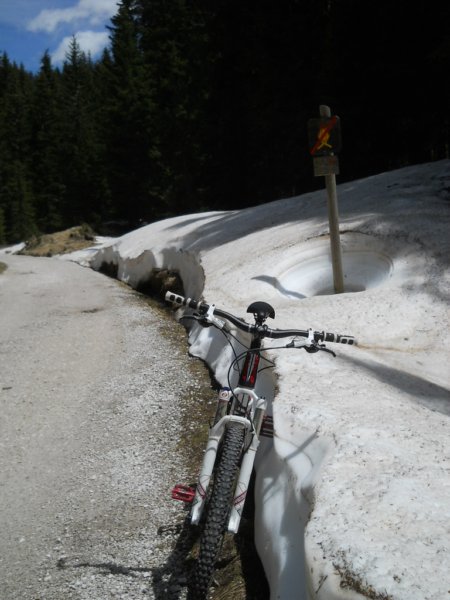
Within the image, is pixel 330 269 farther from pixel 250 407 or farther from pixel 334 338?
pixel 250 407

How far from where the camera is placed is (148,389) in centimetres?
580

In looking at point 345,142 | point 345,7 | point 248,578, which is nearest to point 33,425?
point 248,578

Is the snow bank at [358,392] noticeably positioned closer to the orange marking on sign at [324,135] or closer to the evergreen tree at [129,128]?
the orange marking on sign at [324,135]

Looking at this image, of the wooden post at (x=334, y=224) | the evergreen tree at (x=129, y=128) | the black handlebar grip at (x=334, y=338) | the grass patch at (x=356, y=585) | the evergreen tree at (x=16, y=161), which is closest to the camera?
the grass patch at (x=356, y=585)

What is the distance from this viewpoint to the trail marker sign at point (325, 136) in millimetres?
5930

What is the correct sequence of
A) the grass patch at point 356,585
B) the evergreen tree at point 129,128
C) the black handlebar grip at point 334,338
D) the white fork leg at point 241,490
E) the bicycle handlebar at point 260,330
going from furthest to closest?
the evergreen tree at point 129,128
the black handlebar grip at point 334,338
the bicycle handlebar at point 260,330
the white fork leg at point 241,490
the grass patch at point 356,585

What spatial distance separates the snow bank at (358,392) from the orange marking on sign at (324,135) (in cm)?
173

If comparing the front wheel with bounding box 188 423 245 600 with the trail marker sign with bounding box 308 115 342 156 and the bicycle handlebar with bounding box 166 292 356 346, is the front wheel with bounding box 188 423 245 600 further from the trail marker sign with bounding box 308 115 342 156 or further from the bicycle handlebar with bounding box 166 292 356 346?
the trail marker sign with bounding box 308 115 342 156

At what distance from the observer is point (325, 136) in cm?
600

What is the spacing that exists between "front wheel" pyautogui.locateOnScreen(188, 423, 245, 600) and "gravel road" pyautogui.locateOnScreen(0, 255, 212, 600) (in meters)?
0.47

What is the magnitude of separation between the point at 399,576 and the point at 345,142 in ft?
48.2

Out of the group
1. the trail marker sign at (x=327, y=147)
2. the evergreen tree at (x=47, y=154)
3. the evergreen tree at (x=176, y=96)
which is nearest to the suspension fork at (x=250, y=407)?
the trail marker sign at (x=327, y=147)

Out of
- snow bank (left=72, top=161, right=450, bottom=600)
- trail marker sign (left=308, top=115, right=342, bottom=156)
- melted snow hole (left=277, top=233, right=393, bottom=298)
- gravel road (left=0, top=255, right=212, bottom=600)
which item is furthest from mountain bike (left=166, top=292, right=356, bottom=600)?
melted snow hole (left=277, top=233, right=393, bottom=298)

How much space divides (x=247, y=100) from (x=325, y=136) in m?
15.8
